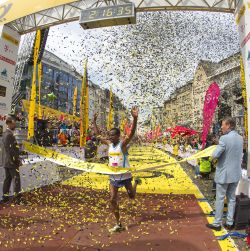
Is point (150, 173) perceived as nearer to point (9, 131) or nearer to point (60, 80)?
point (9, 131)

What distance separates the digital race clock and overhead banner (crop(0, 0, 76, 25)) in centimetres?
111

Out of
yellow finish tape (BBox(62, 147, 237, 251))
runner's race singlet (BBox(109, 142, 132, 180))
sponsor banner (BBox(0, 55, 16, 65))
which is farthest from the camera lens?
sponsor banner (BBox(0, 55, 16, 65))

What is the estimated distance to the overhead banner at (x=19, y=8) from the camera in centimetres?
1023

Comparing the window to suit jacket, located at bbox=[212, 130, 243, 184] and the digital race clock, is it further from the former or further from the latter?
suit jacket, located at bbox=[212, 130, 243, 184]

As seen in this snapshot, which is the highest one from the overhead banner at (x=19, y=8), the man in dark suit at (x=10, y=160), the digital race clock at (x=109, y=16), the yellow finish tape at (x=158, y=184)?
the overhead banner at (x=19, y=8)

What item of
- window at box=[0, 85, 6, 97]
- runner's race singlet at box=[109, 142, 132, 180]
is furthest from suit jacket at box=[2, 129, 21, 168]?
window at box=[0, 85, 6, 97]

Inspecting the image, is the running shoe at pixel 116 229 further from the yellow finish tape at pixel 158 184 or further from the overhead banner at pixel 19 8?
the overhead banner at pixel 19 8

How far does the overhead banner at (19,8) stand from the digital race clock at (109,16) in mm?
1114

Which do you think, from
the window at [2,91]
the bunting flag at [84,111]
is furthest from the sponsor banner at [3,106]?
the bunting flag at [84,111]

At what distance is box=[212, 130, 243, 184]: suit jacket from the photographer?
222 inches

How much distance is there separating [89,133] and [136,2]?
1004 cm

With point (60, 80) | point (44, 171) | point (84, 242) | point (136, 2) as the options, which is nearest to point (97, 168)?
point (84, 242)

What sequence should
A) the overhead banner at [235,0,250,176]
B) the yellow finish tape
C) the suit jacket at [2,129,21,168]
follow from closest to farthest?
the overhead banner at [235,0,250,176] < the suit jacket at [2,129,21,168] < the yellow finish tape

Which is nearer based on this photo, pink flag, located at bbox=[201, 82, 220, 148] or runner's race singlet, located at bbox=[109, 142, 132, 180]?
runner's race singlet, located at bbox=[109, 142, 132, 180]
